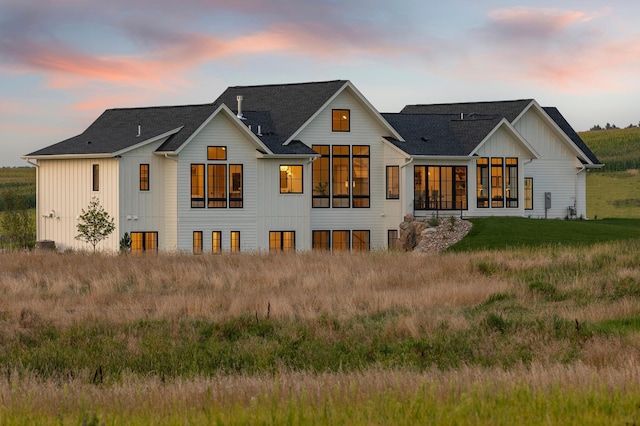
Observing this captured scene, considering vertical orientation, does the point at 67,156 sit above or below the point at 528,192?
above

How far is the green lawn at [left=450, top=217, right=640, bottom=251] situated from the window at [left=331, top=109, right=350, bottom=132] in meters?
7.18

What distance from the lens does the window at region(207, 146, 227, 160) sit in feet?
139

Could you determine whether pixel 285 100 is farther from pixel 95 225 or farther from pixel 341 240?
pixel 95 225

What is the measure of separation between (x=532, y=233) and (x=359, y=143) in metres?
9.00

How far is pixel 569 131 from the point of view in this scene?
52.4 m

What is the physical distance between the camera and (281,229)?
43.8 meters

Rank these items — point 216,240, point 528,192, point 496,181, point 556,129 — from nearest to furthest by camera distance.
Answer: point 216,240 → point 496,181 → point 528,192 → point 556,129

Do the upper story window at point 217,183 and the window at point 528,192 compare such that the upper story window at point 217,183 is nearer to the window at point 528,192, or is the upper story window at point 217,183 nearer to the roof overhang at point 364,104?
the roof overhang at point 364,104

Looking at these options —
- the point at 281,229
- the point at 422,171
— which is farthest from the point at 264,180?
the point at 422,171

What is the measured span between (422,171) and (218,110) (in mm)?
9907

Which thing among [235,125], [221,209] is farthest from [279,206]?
[235,125]

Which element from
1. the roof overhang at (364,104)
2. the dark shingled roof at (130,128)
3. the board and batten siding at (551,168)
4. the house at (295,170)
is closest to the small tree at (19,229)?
the house at (295,170)

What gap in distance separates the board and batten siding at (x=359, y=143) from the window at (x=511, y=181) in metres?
5.81

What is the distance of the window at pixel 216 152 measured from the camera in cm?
4250
